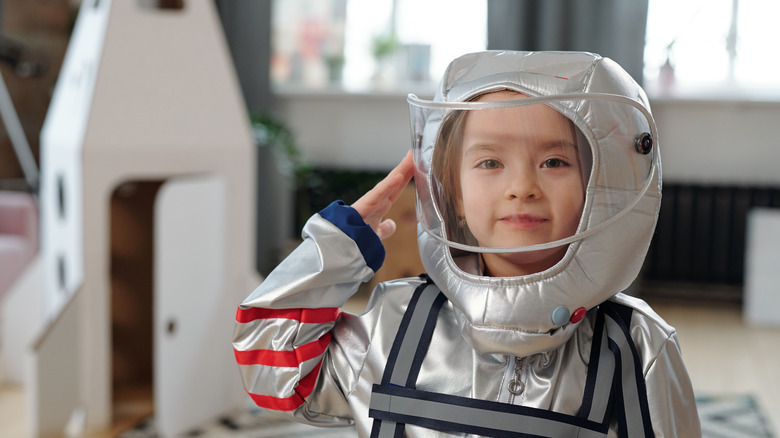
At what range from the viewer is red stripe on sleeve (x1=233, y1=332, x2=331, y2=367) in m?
0.96

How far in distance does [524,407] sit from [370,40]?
3.79 meters

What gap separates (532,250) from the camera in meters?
0.88

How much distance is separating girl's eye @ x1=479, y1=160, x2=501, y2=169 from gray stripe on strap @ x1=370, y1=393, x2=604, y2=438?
10.8 inches

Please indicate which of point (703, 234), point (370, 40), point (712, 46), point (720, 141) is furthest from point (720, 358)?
point (370, 40)

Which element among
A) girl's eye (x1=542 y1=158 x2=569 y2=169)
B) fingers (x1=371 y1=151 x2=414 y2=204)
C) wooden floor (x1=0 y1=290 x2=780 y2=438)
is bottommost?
wooden floor (x1=0 y1=290 x2=780 y2=438)

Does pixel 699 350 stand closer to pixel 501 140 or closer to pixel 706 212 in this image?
pixel 706 212

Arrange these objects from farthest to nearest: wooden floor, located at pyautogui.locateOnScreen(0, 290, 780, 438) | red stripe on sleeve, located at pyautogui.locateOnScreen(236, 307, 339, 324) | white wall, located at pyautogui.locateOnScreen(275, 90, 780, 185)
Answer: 1. white wall, located at pyautogui.locateOnScreen(275, 90, 780, 185)
2. wooden floor, located at pyautogui.locateOnScreen(0, 290, 780, 438)
3. red stripe on sleeve, located at pyautogui.locateOnScreen(236, 307, 339, 324)

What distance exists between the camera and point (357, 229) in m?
0.97

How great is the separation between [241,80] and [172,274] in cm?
225

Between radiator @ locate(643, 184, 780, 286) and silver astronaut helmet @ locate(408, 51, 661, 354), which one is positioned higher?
silver astronaut helmet @ locate(408, 51, 661, 354)

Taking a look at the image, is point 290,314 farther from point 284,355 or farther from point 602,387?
point 602,387

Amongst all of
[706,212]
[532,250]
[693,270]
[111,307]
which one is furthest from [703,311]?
[532,250]

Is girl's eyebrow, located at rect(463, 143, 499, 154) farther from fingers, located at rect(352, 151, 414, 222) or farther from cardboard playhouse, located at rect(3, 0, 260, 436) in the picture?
cardboard playhouse, located at rect(3, 0, 260, 436)

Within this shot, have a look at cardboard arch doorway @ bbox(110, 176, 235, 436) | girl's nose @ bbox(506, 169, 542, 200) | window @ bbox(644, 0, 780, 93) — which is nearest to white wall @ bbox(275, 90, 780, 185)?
window @ bbox(644, 0, 780, 93)
